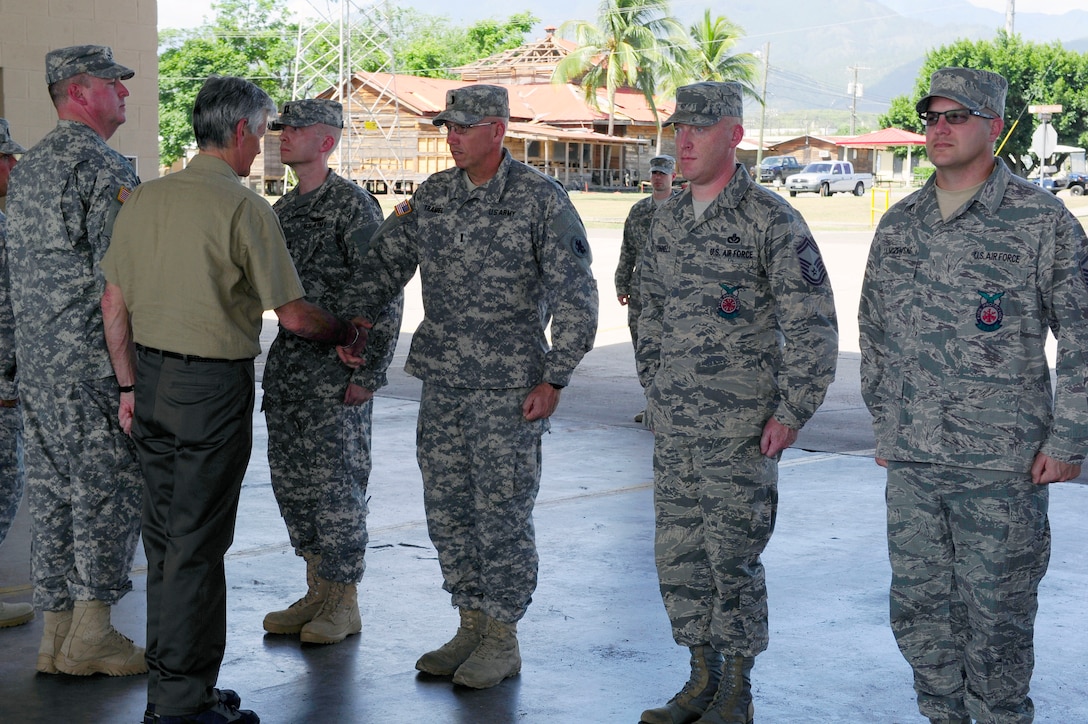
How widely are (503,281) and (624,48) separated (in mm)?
51210

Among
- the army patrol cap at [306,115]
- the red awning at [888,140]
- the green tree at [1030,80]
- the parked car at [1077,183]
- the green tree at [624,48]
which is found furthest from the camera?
the green tree at [624,48]

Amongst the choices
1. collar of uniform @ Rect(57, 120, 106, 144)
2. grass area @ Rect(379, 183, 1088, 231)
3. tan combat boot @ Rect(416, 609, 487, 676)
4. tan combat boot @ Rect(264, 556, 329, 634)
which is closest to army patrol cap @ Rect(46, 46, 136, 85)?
collar of uniform @ Rect(57, 120, 106, 144)

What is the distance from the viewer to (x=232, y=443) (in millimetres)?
3811

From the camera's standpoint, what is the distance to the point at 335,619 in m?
4.74

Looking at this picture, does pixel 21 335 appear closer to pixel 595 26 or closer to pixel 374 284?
pixel 374 284

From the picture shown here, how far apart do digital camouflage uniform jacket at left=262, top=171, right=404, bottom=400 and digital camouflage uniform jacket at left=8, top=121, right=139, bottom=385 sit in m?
0.65

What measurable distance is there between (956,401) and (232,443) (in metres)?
2.11

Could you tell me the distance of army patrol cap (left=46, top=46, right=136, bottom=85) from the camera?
4285 mm

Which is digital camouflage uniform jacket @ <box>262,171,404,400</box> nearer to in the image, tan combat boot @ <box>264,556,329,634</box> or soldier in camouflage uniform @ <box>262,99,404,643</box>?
soldier in camouflage uniform @ <box>262,99,404,643</box>

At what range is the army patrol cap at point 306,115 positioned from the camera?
15.2ft

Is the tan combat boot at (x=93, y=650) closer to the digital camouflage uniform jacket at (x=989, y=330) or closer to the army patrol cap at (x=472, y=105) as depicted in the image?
the army patrol cap at (x=472, y=105)

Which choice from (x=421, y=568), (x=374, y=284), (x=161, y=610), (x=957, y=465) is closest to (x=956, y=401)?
(x=957, y=465)

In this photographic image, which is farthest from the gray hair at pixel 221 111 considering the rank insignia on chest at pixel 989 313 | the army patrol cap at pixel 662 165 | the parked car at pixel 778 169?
the parked car at pixel 778 169

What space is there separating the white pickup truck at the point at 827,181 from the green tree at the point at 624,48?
698 cm
